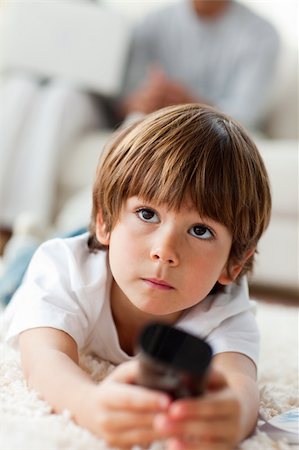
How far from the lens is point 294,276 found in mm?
1845

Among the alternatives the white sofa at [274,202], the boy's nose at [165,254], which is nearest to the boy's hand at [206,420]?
the boy's nose at [165,254]

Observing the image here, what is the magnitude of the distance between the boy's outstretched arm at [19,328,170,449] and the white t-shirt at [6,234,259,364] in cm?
4

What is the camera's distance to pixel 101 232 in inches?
34.9

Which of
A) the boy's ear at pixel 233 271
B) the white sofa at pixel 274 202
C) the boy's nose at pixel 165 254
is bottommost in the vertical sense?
the white sofa at pixel 274 202

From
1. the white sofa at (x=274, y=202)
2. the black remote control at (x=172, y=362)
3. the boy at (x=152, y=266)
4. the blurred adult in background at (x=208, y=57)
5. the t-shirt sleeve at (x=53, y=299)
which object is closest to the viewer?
the black remote control at (x=172, y=362)

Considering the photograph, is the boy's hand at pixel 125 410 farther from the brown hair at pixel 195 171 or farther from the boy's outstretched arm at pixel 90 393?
the brown hair at pixel 195 171

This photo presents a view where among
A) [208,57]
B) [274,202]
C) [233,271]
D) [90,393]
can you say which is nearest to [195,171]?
[233,271]

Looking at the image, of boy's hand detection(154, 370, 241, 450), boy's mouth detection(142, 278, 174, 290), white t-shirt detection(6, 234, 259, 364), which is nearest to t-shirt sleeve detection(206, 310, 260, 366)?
white t-shirt detection(6, 234, 259, 364)

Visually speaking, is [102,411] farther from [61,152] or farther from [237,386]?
[61,152]

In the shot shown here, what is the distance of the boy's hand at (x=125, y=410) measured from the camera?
0.57 m

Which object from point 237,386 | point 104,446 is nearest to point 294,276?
point 237,386

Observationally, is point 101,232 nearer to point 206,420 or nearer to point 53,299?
point 53,299

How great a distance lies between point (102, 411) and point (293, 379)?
0.45 m

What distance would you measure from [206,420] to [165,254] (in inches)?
8.3
